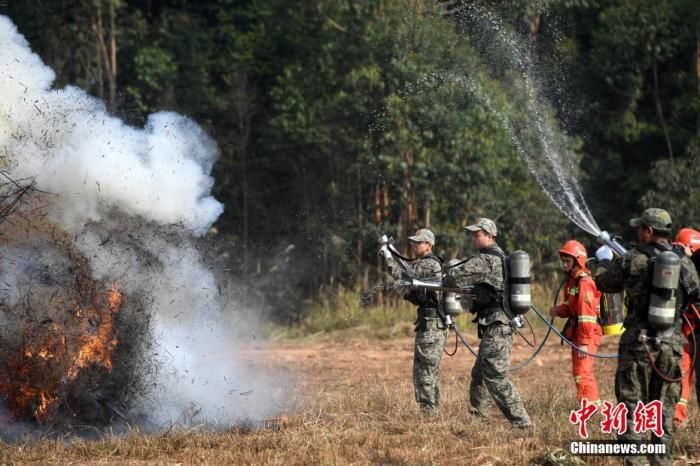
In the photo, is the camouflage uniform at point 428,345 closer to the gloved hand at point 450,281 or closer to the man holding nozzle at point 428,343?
the man holding nozzle at point 428,343

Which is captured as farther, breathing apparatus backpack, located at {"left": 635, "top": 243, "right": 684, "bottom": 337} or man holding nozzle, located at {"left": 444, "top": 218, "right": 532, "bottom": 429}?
man holding nozzle, located at {"left": 444, "top": 218, "right": 532, "bottom": 429}

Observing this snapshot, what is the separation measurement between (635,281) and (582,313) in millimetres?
2345

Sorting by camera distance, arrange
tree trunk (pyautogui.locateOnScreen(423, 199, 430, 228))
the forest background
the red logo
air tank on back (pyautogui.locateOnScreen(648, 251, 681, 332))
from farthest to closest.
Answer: tree trunk (pyautogui.locateOnScreen(423, 199, 430, 228)) → the forest background → the red logo → air tank on back (pyautogui.locateOnScreen(648, 251, 681, 332))

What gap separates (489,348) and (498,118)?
432 inches

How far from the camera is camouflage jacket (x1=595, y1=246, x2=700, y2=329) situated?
8.15 metres

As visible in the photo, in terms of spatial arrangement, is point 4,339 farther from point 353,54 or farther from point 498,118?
point 353,54

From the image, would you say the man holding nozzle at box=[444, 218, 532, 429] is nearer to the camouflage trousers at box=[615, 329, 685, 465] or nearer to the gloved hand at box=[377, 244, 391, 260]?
the gloved hand at box=[377, 244, 391, 260]

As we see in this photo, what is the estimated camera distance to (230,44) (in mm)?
29312

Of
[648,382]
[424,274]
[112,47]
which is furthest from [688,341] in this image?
[112,47]

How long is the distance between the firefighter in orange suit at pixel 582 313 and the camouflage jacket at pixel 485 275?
901 millimetres

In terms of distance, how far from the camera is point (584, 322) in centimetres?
1050

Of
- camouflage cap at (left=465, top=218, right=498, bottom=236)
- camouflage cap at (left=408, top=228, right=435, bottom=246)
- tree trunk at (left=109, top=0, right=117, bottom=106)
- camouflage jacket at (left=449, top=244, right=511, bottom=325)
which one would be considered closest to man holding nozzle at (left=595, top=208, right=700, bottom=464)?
camouflage jacket at (left=449, top=244, right=511, bottom=325)

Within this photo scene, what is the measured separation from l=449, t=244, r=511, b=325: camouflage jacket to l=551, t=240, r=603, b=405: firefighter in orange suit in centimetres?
90

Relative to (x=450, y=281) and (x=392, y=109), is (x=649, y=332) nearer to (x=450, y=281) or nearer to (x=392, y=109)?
(x=450, y=281)
